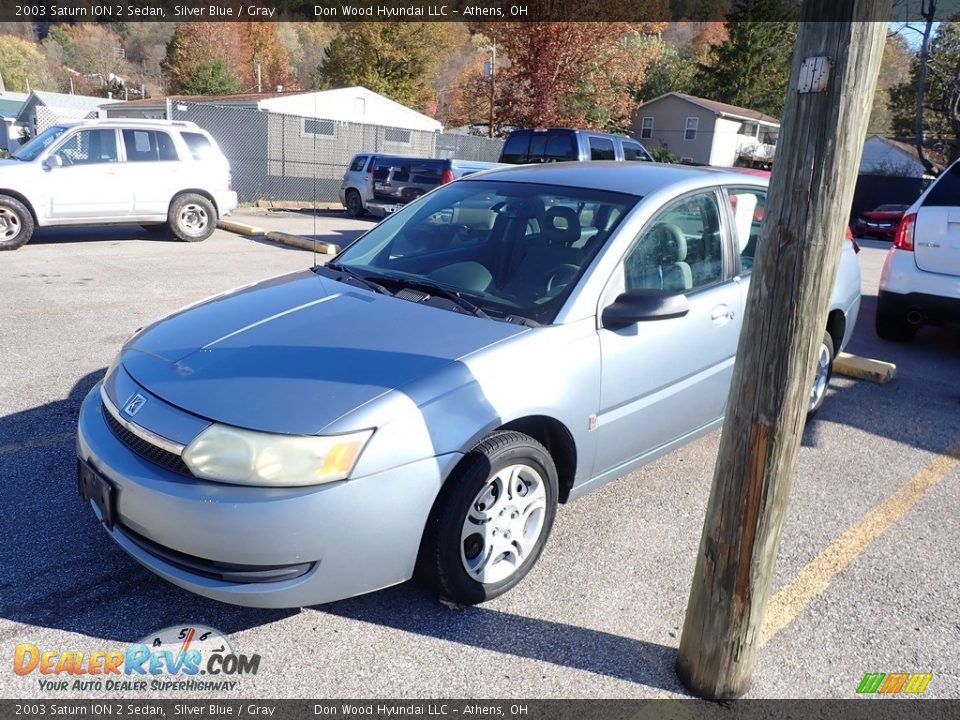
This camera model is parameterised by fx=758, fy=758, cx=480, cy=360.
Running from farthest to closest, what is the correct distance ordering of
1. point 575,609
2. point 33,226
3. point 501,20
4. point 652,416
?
point 501,20 → point 33,226 → point 652,416 → point 575,609

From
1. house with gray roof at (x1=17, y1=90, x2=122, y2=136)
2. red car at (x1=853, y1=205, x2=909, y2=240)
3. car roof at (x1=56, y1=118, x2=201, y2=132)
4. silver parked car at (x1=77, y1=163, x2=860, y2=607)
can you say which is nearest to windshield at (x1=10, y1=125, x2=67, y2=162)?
car roof at (x1=56, y1=118, x2=201, y2=132)

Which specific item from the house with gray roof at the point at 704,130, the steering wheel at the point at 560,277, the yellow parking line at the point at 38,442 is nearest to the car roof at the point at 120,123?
the yellow parking line at the point at 38,442

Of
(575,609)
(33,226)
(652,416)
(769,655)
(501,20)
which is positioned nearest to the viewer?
(769,655)

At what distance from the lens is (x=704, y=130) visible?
42.6 metres

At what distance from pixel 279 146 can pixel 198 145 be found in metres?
9.14

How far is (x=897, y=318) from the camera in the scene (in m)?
7.27

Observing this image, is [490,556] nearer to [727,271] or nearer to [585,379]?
[585,379]

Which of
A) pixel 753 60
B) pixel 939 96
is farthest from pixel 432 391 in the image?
pixel 753 60

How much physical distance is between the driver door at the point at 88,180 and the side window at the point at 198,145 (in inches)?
43.7

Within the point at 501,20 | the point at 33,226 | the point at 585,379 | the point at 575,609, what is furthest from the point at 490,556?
the point at 501,20

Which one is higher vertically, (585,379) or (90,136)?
(90,136)

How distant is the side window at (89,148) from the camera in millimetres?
10742

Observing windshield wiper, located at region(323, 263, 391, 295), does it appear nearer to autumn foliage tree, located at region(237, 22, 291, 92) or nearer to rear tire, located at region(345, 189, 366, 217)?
rear tire, located at region(345, 189, 366, 217)

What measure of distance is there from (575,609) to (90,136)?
422 inches
